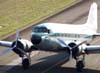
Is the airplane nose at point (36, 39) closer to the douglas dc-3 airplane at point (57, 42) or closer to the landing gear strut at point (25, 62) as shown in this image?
the douglas dc-3 airplane at point (57, 42)

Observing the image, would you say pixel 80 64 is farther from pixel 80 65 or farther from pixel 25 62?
pixel 25 62

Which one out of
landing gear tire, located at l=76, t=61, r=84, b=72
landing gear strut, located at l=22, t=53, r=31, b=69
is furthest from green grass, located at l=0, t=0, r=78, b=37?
landing gear tire, located at l=76, t=61, r=84, b=72

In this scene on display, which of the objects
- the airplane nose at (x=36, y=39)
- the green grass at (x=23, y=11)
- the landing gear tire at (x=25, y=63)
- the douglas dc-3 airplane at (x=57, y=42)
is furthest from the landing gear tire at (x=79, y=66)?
the green grass at (x=23, y=11)

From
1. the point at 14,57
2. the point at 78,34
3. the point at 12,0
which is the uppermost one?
the point at 12,0

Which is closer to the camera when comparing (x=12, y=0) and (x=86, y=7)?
(x=86, y=7)

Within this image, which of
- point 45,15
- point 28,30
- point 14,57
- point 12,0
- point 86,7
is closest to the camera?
point 14,57

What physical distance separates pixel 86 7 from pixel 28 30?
15.3 meters

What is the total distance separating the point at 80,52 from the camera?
33781 millimetres

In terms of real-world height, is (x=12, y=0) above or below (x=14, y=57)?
above

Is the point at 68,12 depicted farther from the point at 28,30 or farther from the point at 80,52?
the point at 80,52

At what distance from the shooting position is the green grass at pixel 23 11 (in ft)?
173

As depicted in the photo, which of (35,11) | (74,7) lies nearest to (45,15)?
(35,11)

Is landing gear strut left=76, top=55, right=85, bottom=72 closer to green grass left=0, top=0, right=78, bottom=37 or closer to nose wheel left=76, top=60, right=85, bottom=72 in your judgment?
nose wheel left=76, top=60, right=85, bottom=72

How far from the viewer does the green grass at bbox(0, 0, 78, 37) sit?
52.7 m
